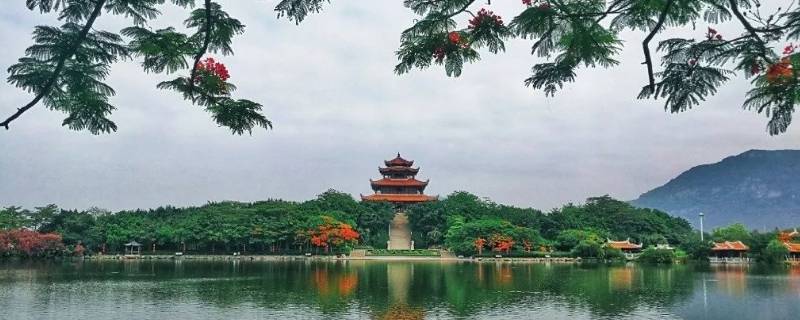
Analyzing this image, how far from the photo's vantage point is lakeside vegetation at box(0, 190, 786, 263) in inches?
1626

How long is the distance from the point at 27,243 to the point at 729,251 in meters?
43.7

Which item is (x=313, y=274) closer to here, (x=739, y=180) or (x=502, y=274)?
(x=502, y=274)

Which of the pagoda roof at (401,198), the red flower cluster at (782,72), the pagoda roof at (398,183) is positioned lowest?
the red flower cluster at (782,72)

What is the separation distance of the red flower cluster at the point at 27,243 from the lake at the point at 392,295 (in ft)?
40.3

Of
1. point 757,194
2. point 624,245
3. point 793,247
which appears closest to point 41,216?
point 624,245

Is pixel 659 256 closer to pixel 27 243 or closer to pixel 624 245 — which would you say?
pixel 624 245

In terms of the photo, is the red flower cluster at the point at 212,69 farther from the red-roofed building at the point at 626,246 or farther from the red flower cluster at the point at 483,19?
the red-roofed building at the point at 626,246

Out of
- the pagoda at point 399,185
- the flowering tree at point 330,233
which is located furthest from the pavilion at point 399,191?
the flowering tree at point 330,233

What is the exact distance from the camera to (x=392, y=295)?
66.5 ft

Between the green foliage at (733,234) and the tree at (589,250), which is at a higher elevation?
the green foliage at (733,234)

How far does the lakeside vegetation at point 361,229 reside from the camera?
136 feet

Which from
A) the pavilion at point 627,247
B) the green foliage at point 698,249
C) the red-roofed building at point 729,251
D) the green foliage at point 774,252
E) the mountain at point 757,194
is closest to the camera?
the green foliage at point 774,252

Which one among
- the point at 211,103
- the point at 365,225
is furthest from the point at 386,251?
the point at 211,103

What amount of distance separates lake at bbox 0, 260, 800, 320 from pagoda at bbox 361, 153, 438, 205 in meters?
23.7
